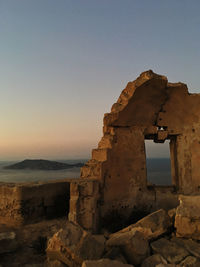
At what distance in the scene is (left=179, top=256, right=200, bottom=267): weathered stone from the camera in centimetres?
283

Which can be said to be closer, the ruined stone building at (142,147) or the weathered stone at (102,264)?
the weathered stone at (102,264)

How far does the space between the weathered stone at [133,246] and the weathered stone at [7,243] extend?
1634mm

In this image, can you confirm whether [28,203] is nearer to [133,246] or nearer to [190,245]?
[133,246]

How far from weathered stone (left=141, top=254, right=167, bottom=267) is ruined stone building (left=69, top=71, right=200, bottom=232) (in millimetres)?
2558

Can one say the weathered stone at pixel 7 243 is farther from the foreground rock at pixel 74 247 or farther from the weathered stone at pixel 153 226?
the weathered stone at pixel 153 226

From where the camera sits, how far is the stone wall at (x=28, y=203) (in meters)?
4.77

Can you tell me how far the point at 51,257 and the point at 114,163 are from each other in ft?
11.4

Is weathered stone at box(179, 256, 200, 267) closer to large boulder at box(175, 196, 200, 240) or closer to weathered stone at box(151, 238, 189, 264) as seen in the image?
weathered stone at box(151, 238, 189, 264)

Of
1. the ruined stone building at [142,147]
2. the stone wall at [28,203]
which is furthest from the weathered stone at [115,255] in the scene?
the stone wall at [28,203]

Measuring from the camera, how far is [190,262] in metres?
2.89

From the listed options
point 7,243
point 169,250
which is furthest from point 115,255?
point 7,243

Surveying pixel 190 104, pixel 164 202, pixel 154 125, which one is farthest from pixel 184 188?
pixel 190 104

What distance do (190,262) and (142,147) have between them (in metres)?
3.95

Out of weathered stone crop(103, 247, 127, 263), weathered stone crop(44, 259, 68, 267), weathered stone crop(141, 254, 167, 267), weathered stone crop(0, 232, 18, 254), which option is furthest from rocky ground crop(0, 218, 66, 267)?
weathered stone crop(141, 254, 167, 267)
